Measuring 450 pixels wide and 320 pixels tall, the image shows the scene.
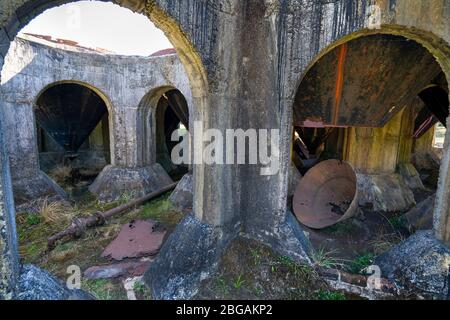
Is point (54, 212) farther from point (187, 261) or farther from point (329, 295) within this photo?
point (329, 295)

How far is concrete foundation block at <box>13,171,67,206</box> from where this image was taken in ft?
17.2

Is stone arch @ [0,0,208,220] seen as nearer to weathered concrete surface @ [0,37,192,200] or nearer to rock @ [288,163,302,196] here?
weathered concrete surface @ [0,37,192,200]

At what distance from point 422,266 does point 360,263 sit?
751 millimetres

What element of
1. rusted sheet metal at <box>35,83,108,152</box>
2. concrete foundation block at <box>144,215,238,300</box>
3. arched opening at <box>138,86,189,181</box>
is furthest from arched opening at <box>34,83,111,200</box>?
concrete foundation block at <box>144,215,238,300</box>

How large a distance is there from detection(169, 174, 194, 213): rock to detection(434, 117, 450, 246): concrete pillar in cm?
446

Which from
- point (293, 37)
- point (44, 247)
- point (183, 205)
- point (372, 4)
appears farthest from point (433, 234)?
point (44, 247)

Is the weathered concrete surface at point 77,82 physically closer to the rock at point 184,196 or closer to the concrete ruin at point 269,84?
the rock at point 184,196

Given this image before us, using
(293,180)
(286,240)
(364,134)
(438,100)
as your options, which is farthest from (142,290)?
(438,100)

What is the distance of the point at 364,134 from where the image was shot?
5781 mm

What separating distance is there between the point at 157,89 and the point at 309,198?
4829mm

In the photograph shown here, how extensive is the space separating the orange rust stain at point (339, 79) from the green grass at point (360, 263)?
203 cm

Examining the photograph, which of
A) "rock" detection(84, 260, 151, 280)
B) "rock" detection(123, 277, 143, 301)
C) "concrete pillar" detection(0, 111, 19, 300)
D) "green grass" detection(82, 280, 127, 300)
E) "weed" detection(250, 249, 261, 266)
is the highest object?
"concrete pillar" detection(0, 111, 19, 300)

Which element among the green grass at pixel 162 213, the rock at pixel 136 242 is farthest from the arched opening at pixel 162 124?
the rock at pixel 136 242

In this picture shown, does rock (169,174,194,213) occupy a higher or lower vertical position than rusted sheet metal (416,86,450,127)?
lower
